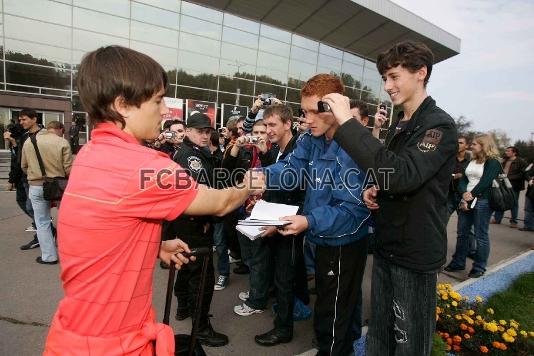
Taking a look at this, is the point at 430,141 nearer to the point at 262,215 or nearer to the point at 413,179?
the point at 413,179

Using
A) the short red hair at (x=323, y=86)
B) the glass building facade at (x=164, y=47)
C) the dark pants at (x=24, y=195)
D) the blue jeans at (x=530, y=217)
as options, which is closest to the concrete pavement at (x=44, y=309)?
the dark pants at (x=24, y=195)

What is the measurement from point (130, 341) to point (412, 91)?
189 cm

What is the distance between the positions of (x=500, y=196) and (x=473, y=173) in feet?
1.75

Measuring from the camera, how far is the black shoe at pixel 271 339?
10.4 ft

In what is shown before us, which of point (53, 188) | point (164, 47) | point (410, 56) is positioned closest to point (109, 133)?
point (410, 56)

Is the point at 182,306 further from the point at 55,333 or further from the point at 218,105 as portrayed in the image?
the point at 218,105

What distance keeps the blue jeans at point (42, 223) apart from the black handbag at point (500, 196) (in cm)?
699

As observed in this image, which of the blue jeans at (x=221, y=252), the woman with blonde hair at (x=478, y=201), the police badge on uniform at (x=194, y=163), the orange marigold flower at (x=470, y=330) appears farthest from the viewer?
the woman with blonde hair at (x=478, y=201)

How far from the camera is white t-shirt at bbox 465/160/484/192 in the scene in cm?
539

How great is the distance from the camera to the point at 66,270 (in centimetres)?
124

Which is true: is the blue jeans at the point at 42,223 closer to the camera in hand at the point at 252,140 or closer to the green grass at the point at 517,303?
the camera in hand at the point at 252,140

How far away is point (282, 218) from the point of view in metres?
2.19

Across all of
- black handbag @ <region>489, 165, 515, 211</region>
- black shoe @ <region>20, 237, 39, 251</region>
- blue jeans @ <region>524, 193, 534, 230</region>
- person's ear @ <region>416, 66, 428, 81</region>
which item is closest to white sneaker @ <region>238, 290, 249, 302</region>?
person's ear @ <region>416, 66, 428, 81</region>

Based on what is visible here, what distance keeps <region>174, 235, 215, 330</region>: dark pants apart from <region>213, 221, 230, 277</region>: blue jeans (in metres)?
1.01
